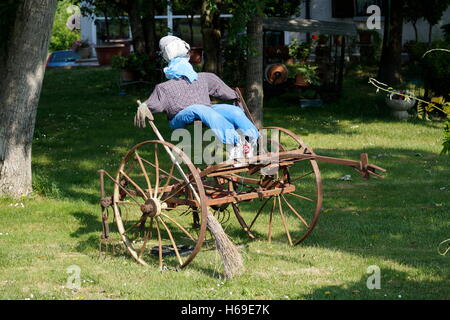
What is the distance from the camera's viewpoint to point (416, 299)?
5957 mm

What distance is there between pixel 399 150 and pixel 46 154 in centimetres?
602

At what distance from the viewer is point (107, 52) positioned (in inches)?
1110

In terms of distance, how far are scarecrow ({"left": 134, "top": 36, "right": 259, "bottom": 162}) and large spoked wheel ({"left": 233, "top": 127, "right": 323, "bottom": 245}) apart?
0.46 metres

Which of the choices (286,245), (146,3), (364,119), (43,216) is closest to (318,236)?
(286,245)

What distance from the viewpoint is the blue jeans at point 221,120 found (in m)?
7.01

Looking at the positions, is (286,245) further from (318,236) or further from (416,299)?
(416,299)

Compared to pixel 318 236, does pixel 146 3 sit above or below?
above

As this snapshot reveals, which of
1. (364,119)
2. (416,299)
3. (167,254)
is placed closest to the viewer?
(416,299)

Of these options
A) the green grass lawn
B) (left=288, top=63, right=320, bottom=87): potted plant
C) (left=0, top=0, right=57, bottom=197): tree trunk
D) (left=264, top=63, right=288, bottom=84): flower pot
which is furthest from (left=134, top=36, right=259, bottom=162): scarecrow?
(left=264, top=63, right=288, bottom=84): flower pot

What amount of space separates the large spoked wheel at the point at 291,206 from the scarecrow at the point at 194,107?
456 millimetres

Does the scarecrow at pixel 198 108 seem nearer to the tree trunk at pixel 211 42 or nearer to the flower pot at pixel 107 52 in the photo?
the tree trunk at pixel 211 42

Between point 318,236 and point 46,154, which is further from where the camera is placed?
point 46,154

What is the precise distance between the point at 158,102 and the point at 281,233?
2.09 m

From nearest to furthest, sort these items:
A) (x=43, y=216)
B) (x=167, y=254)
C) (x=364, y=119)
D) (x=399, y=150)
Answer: (x=167, y=254) < (x=43, y=216) < (x=399, y=150) < (x=364, y=119)
